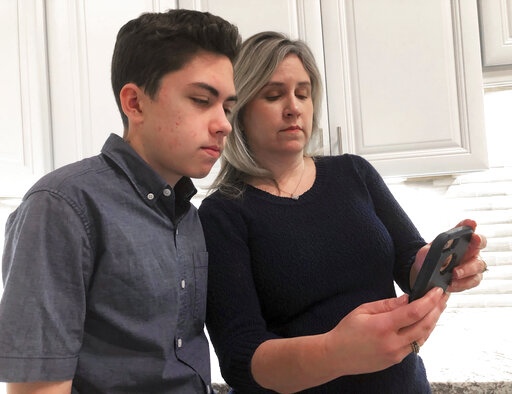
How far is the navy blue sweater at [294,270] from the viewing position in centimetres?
88

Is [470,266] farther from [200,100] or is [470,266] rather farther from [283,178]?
[200,100]

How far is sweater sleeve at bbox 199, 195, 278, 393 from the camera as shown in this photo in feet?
2.75

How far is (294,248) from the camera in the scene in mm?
928

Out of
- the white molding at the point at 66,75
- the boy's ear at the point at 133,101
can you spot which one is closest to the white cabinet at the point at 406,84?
the white molding at the point at 66,75

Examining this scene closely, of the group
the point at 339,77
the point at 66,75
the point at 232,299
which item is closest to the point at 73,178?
the point at 232,299

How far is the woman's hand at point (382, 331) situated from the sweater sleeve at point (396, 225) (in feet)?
0.97

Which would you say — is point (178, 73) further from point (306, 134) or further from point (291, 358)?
point (291, 358)

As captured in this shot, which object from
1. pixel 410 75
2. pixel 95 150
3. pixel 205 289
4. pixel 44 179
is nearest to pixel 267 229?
pixel 205 289

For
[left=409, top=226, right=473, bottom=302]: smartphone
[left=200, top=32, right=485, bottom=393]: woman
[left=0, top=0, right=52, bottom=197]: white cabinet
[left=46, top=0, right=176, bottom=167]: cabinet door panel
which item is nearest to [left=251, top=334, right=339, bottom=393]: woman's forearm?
[left=200, top=32, right=485, bottom=393]: woman

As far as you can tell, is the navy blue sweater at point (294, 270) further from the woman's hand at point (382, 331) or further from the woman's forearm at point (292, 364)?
the woman's hand at point (382, 331)

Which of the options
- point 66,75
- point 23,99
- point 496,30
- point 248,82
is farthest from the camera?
point 496,30

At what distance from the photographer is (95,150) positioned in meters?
1.54

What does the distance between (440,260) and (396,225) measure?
35 cm

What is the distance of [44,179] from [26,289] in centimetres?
14
